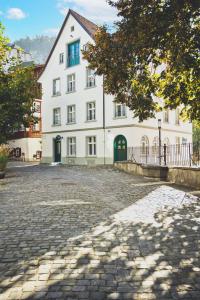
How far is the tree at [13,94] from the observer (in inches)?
906

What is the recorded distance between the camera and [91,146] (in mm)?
31234

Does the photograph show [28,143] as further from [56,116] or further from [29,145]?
[56,116]

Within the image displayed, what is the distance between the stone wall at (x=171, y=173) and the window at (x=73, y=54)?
1522cm

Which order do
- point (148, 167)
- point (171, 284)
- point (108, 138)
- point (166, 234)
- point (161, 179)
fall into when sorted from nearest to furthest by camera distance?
point (171, 284) < point (166, 234) < point (161, 179) < point (148, 167) < point (108, 138)

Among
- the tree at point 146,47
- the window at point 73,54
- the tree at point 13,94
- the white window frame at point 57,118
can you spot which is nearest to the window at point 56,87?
the white window frame at point 57,118

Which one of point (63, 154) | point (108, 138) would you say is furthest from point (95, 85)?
point (63, 154)

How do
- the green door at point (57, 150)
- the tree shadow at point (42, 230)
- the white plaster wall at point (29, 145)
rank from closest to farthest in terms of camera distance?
the tree shadow at point (42, 230)
the green door at point (57, 150)
the white plaster wall at point (29, 145)

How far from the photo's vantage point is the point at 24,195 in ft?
37.0

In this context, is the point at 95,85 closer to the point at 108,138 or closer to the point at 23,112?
the point at 108,138

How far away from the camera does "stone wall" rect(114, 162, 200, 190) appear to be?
13.0 m

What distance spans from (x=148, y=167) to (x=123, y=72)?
9369 millimetres

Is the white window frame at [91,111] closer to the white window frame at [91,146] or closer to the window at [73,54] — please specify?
the white window frame at [91,146]

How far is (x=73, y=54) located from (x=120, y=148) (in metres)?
12.3

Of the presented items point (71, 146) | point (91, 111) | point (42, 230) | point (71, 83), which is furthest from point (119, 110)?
point (42, 230)
